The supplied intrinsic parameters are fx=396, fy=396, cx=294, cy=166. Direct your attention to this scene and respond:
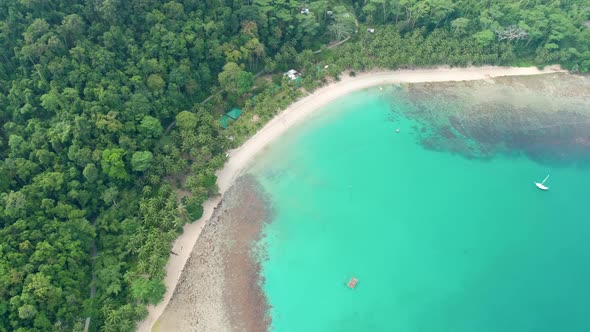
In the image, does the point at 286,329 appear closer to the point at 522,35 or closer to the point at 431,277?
the point at 431,277

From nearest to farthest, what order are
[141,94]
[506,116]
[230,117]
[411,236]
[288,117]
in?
[411,236] → [141,94] → [230,117] → [288,117] → [506,116]

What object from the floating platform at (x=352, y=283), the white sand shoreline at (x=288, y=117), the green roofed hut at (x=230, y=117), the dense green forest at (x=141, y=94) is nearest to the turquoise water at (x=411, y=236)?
the floating platform at (x=352, y=283)

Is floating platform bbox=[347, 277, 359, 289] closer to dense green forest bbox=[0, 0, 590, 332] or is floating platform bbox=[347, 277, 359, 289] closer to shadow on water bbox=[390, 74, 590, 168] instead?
dense green forest bbox=[0, 0, 590, 332]

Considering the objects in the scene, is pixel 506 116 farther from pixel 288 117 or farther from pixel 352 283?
pixel 352 283

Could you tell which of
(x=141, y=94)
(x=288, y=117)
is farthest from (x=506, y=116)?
(x=141, y=94)

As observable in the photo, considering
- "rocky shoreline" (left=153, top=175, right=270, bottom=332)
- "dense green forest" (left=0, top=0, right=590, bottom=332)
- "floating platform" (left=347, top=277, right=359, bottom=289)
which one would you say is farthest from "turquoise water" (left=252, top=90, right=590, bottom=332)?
"dense green forest" (left=0, top=0, right=590, bottom=332)

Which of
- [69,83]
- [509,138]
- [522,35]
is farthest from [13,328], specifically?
[522,35]

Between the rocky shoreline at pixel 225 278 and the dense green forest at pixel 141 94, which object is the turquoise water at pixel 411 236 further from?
the dense green forest at pixel 141 94
